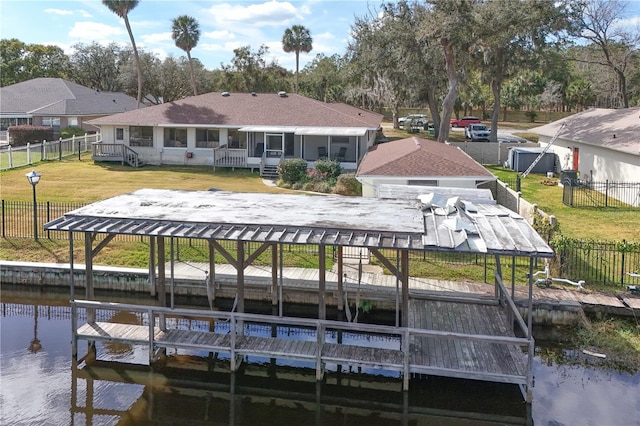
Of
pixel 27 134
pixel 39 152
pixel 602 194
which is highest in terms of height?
pixel 27 134

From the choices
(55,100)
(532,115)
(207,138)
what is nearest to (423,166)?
(207,138)

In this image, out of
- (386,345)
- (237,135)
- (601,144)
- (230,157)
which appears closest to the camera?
(386,345)

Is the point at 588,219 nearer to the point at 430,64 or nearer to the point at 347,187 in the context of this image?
the point at 347,187

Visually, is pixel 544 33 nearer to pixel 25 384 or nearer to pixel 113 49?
pixel 25 384

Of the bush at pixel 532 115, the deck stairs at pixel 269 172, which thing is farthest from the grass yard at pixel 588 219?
the bush at pixel 532 115

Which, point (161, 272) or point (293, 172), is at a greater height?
point (293, 172)

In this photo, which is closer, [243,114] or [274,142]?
[274,142]

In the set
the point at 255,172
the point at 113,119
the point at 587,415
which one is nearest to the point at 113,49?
the point at 113,119
